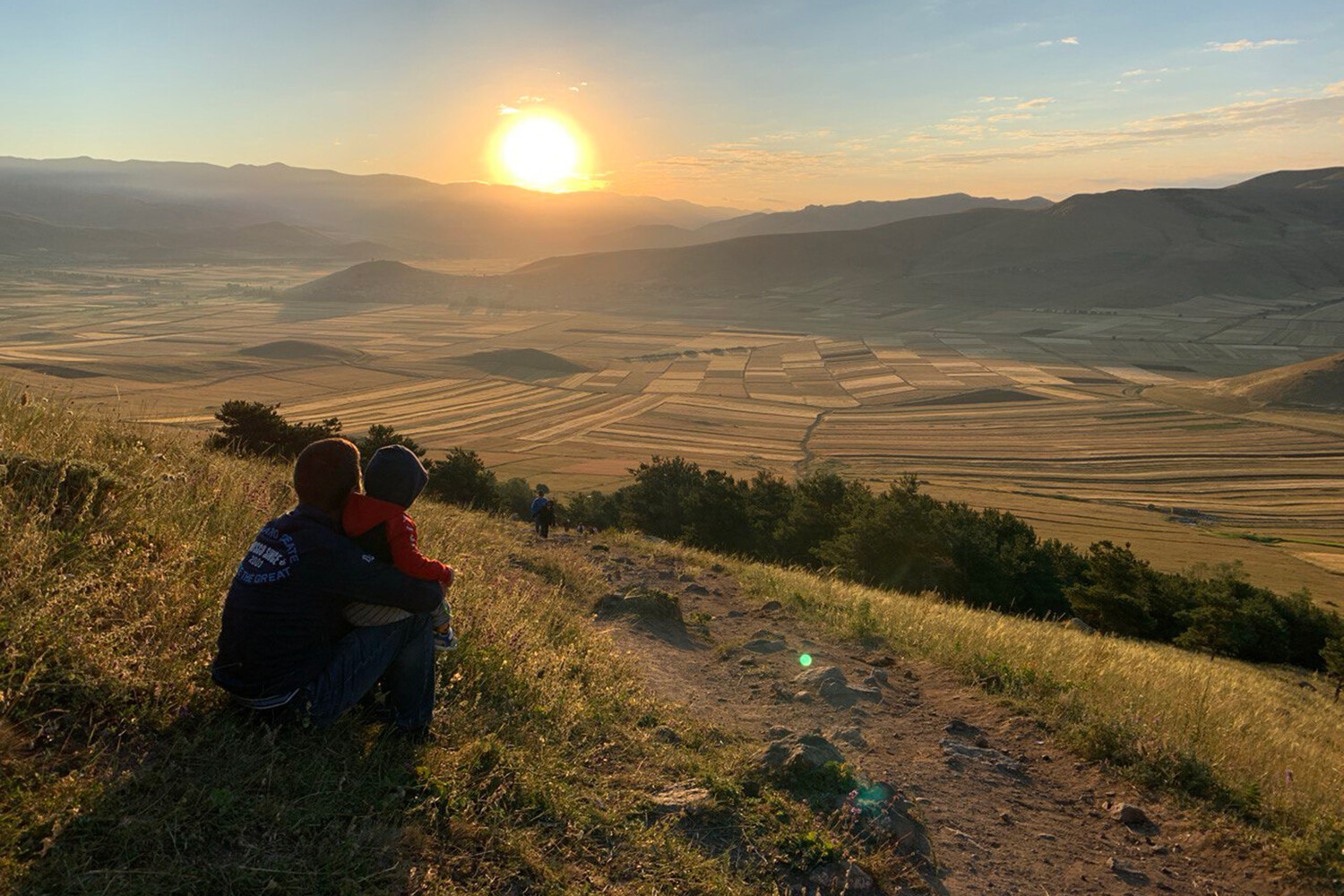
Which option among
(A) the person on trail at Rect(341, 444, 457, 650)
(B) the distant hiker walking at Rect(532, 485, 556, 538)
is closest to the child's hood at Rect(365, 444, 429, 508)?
(A) the person on trail at Rect(341, 444, 457, 650)

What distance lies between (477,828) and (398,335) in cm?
14057

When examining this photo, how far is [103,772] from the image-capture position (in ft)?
10.5

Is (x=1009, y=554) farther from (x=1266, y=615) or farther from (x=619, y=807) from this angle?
(x=619, y=807)

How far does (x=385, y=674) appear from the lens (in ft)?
13.5

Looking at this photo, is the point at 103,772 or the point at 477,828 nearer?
the point at 103,772

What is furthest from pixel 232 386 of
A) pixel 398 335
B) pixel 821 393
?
pixel 821 393

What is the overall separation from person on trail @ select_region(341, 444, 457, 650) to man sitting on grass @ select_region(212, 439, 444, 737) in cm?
6

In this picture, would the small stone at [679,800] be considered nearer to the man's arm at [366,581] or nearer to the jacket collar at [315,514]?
the man's arm at [366,581]

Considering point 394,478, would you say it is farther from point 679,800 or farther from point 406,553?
point 679,800

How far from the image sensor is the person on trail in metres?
3.86

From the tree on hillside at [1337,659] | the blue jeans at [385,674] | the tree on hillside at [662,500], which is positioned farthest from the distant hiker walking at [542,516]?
the tree on hillside at [1337,659]

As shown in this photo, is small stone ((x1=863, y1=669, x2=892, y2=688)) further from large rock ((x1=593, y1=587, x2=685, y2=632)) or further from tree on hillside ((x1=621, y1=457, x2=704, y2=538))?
tree on hillside ((x1=621, y1=457, x2=704, y2=538))

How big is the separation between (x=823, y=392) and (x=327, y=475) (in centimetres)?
9678

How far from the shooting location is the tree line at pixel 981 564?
66.3 ft
